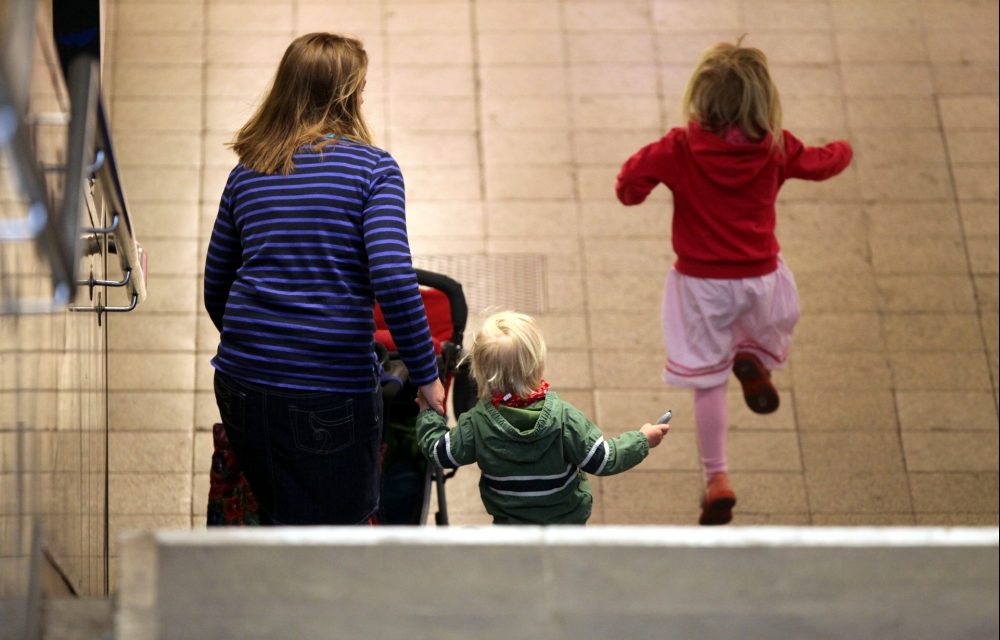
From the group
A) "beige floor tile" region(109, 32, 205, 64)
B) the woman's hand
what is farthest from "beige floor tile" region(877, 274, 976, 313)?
"beige floor tile" region(109, 32, 205, 64)

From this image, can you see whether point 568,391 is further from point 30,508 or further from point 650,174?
point 30,508

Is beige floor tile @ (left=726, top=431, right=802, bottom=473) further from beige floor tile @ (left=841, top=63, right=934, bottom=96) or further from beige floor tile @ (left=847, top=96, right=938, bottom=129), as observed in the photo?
beige floor tile @ (left=841, top=63, right=934, bottom=96)

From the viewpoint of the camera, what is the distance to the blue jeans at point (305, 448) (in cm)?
324

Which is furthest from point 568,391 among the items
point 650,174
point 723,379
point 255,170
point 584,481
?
point 255,170

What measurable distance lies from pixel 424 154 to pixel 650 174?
1.81 meters

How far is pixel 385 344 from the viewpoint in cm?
385

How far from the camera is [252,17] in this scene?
6262mm

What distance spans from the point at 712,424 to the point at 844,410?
3.04ft

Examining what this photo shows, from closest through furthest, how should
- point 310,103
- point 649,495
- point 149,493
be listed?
point 310,103 → point 149,493 → point 649,495

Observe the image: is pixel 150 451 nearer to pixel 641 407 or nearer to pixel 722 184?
pixel 641 407

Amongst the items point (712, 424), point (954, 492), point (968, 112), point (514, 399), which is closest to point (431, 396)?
point (514, 399)

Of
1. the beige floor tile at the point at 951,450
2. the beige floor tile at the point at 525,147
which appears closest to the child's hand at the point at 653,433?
the beige floor tile at the point at 951,450

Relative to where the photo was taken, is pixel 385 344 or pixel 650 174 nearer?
pixel 385 344

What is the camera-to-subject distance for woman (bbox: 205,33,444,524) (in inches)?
125
